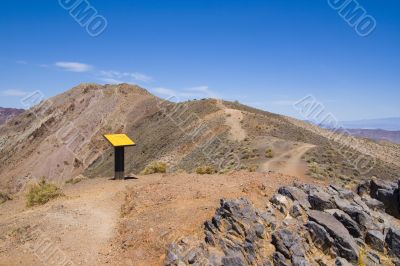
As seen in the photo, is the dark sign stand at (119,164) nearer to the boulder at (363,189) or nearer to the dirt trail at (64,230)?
the dirt trail at (64,230)

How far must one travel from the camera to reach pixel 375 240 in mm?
13969

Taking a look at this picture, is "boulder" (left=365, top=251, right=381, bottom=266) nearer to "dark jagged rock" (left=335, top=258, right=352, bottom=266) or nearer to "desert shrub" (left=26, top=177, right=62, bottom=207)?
"dark jagged rock" (left=335, top=258, right=352, bottom=266)

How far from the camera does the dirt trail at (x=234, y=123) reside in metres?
42.2

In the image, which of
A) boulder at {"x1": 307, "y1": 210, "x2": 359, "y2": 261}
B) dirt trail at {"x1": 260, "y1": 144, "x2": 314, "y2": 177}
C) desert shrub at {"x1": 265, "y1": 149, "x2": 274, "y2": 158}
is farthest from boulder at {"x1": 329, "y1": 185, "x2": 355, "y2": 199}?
desert shrub at {"x1": 265, "y1": 149, "x2": 274, "y2": 158}

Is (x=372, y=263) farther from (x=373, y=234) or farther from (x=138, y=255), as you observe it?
(x=138, y=255)

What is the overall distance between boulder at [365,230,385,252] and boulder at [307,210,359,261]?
3.59 ft

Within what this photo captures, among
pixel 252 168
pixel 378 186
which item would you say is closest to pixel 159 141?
pixel 252 168

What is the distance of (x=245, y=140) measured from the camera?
40344 mm

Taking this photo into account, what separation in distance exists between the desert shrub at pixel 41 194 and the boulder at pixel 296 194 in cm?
1175

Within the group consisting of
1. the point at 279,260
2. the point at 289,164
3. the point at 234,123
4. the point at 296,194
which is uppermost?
the point at 234,123

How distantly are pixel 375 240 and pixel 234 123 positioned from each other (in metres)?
33.6

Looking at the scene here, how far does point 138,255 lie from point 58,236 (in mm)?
3672

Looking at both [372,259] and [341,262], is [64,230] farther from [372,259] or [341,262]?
[372,259]

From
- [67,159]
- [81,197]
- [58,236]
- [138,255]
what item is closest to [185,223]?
[138,255]
